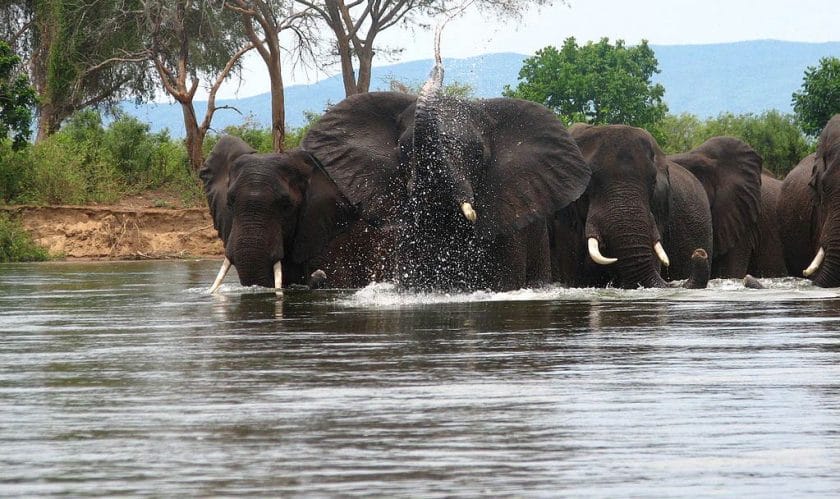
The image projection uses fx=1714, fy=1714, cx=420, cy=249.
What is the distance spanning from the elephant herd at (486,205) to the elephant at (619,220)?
2 centimetres

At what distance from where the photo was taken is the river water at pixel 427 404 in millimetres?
5234

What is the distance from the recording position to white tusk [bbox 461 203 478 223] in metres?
14.9

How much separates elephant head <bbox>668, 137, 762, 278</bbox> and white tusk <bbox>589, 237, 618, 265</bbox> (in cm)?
399

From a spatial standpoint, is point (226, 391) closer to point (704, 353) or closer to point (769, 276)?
point (704, 353)

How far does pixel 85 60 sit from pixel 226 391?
3977 cm

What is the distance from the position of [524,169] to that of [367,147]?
1.65 m

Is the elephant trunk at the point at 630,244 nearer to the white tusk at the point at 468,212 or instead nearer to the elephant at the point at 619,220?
the elephant at the point at 619,220

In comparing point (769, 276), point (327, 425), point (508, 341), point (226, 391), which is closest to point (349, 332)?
point (508, 341)

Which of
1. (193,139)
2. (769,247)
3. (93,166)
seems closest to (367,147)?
(769,247)

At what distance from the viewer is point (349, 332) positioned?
11070 millimetres

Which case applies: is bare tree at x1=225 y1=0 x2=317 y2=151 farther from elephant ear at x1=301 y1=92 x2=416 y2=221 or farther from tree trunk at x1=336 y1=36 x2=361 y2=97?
elephant ear at x1=301 y1=92 x2=416 y2=221

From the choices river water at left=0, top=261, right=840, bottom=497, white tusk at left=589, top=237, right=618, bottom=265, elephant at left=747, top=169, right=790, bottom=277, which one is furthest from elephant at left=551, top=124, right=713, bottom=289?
river water at left=0, top=261, right=840, bottom=497

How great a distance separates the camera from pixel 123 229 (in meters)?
36.0

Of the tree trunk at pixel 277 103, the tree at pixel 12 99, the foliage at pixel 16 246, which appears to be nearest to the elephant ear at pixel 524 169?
the tree at pixel 12 99
